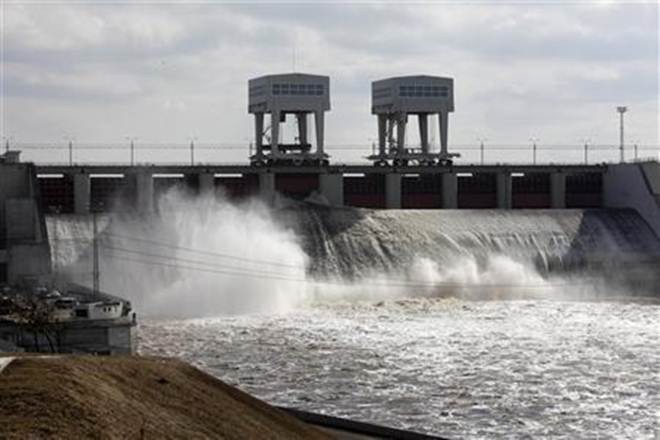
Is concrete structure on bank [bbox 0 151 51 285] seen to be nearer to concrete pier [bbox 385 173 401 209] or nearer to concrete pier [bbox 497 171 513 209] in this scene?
concrete pier [bbox 385 173 401 209]

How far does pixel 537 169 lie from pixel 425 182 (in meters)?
8.18

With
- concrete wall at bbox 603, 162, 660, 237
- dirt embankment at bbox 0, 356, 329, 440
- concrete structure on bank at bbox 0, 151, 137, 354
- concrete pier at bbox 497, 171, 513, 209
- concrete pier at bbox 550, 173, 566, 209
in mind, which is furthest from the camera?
concrete pier at bbox 550, 173, 566, 209

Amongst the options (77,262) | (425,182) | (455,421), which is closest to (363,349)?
(455,421)

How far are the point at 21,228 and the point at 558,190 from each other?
37027mm

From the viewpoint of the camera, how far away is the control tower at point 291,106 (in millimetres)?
79312

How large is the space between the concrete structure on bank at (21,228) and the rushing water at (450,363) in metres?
7.15

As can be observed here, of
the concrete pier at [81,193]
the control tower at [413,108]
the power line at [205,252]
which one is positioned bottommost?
the power line at [205,252]

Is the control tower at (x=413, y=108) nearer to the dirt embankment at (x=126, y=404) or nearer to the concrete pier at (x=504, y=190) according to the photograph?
the concrete pier at (x=504, y=190)

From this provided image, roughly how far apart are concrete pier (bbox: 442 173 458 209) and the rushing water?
16974mm

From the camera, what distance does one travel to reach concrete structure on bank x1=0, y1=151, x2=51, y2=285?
192 ft

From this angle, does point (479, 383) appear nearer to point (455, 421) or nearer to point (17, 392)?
point (455, 421)

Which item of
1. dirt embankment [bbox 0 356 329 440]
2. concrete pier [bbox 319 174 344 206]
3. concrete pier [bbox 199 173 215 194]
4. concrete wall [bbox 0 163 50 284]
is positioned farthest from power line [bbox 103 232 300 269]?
dirt embankment [bbox 0 356 329 440]

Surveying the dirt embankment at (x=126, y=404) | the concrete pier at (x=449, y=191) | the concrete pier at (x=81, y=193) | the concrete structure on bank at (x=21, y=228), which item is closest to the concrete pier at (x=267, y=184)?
the concrete pier at (x=81, y=193)

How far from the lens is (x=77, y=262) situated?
207ft
